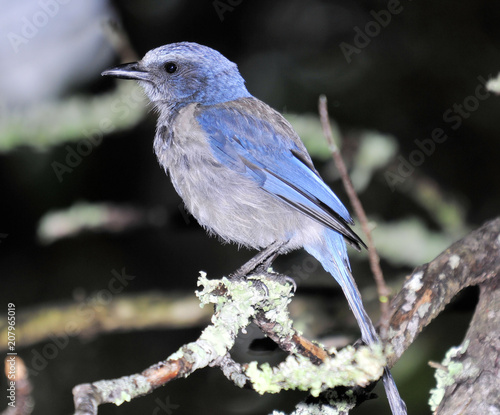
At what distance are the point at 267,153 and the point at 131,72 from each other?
1.33 m

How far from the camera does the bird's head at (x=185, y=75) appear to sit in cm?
460

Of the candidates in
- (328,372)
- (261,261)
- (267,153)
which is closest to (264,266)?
(261,261)

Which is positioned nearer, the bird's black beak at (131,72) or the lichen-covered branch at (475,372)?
the lichen-covered branch at (475,372)

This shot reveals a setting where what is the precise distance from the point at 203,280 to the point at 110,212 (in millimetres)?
2430

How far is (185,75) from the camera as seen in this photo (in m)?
4.66

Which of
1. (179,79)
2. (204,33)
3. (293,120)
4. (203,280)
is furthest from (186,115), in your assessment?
(204,33)

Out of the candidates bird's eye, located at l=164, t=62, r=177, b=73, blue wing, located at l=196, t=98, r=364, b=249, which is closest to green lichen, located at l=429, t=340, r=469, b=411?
blue wing, located at l=196, t=98, r=364, b=249

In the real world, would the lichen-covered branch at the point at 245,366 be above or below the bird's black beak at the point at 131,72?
below

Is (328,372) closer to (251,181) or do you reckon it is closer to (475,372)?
(475,372)

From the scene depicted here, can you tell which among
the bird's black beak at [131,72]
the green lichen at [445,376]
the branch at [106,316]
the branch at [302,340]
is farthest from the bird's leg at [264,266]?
the bird's black beak at [131,72]

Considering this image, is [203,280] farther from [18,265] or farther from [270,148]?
[18,265]

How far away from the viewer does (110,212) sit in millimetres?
5223

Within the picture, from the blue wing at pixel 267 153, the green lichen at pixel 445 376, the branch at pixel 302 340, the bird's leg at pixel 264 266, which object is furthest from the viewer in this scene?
the blue wing at pixel 267 153

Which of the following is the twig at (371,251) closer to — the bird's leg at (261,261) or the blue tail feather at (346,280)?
the blue tail feather at (346,280)
